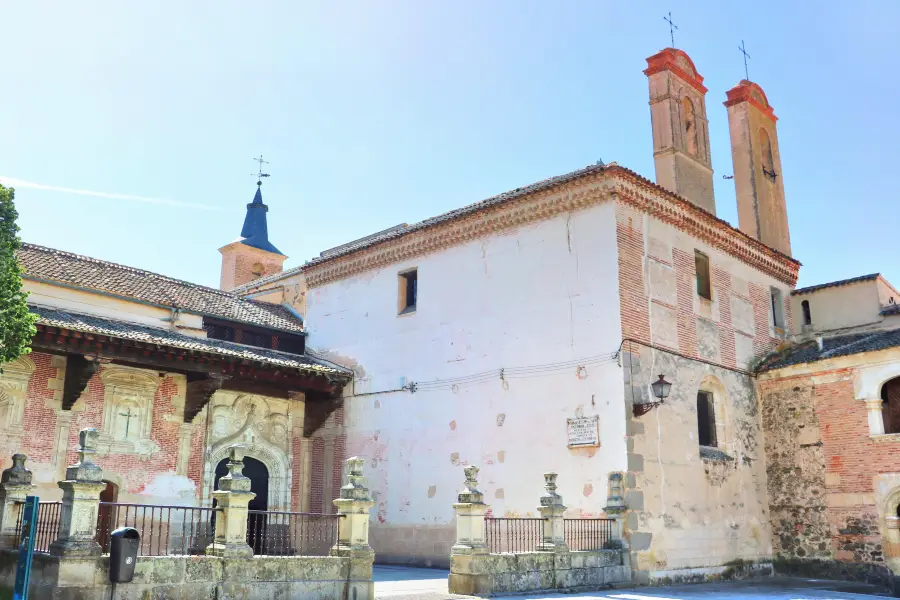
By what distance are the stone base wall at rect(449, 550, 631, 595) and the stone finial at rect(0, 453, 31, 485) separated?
5.64 meters

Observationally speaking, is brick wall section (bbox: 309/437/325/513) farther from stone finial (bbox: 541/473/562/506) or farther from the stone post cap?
the stone post cap

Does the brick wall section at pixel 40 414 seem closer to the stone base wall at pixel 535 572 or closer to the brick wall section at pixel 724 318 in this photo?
the stone base wall at pixel 535 572

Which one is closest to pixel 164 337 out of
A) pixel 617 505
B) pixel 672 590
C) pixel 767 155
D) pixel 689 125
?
pixel 617 505

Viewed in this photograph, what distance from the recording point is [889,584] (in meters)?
14.1

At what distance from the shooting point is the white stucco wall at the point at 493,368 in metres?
13.8

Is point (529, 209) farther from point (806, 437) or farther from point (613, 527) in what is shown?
point (806, 437)

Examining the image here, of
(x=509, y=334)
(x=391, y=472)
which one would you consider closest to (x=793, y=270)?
(x=509, y=334)

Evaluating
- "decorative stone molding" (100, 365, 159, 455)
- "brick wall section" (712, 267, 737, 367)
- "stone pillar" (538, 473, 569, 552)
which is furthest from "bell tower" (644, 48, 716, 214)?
"decorative stone molding" (100, 365, 159, 455)

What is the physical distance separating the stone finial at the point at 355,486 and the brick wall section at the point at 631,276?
530 centimetres

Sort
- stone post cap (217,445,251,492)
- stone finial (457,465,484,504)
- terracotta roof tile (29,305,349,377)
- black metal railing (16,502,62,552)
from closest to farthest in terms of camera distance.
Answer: stone post cap (217,445,251,492)
black metal railing (16,502,62,552)
stone finial (457,465,484,504)
terracotta roof tile (29,305,349,377)

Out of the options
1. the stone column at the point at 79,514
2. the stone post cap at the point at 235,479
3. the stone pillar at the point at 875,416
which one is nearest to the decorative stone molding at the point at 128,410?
the stone post cap at the point at 235,479

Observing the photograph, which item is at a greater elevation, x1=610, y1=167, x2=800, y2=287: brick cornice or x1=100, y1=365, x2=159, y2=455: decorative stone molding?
x1=610, y1=167, x2=800, y2=287: brick cornice

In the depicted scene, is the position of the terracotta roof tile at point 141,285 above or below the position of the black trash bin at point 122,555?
above

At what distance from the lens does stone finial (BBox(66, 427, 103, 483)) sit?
852 cm
